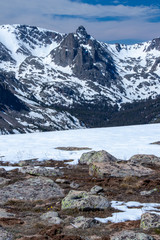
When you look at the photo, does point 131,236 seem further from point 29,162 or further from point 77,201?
point 29,162

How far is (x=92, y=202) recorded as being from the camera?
1301cm

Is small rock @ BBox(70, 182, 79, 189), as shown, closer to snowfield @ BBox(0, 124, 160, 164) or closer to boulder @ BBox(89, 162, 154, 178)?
boulder @ BBox(89, 162, 154, 178)

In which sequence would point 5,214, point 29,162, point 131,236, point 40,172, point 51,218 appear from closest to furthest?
point 131,236 → point 51,218 → point 5,214 → point 40,172 → point 29,162

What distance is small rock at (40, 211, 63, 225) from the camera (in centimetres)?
1124

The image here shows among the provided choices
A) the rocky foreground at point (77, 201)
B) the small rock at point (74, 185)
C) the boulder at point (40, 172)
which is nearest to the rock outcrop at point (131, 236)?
the rocky foreground at point (77, 201)

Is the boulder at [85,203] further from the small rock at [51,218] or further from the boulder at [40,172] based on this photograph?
the boulder at [40,172]

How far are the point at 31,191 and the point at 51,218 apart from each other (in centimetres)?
440

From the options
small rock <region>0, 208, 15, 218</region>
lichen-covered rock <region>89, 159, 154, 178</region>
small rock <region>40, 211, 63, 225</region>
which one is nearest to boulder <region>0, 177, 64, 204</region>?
small rock <region>0, 208, 15, 218</region>

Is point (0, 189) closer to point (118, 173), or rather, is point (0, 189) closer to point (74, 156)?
point (118, 173)

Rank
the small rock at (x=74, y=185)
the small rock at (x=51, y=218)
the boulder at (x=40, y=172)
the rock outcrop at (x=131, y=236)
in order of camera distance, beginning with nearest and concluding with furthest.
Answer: the rock outcrop at (x=131, y=236) < the small rock at (x=51, y=218) < the small rock at (x=74, y=185) < the boulder at (x=40, y=172)

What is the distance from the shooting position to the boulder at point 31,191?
49.3ft

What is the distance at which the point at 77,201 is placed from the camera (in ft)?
42.7

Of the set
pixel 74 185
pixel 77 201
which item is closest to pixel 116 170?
pixel 74 185

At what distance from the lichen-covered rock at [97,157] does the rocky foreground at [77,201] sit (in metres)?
0.09
